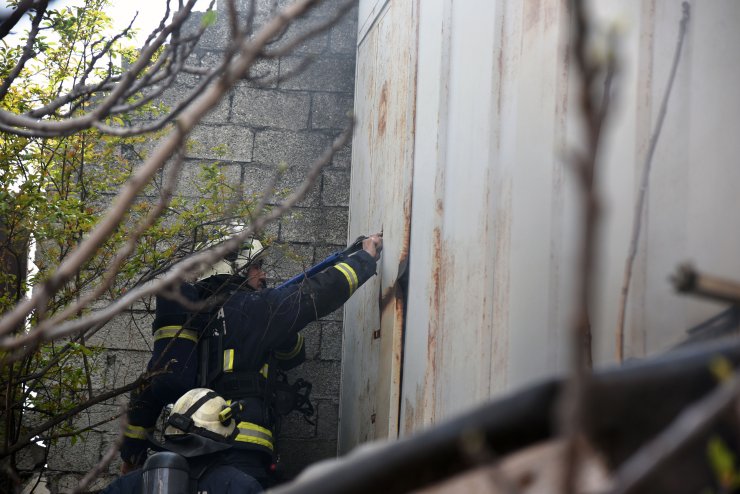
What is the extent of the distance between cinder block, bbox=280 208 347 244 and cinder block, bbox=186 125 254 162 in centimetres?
49

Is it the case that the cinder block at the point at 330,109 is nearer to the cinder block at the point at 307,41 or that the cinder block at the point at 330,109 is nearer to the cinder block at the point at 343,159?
the cinder block at the point at 343,159

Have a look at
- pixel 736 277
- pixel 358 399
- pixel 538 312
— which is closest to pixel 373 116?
pixel 358 399

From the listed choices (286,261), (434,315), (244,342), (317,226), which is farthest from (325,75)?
(434,315)

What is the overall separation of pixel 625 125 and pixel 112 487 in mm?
3046

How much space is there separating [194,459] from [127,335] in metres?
1.33

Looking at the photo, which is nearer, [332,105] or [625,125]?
[625,125]

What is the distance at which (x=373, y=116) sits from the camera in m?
4.94

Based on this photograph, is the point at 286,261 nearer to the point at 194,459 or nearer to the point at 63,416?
the point at 194,459

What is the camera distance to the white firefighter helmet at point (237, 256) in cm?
477

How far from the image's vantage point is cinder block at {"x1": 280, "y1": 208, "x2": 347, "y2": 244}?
553 centimetres

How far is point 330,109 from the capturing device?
5715 millimetres

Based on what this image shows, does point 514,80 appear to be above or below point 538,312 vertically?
above

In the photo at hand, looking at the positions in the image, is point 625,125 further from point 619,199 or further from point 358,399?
point 358,399

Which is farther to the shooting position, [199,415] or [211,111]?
[211,111]
